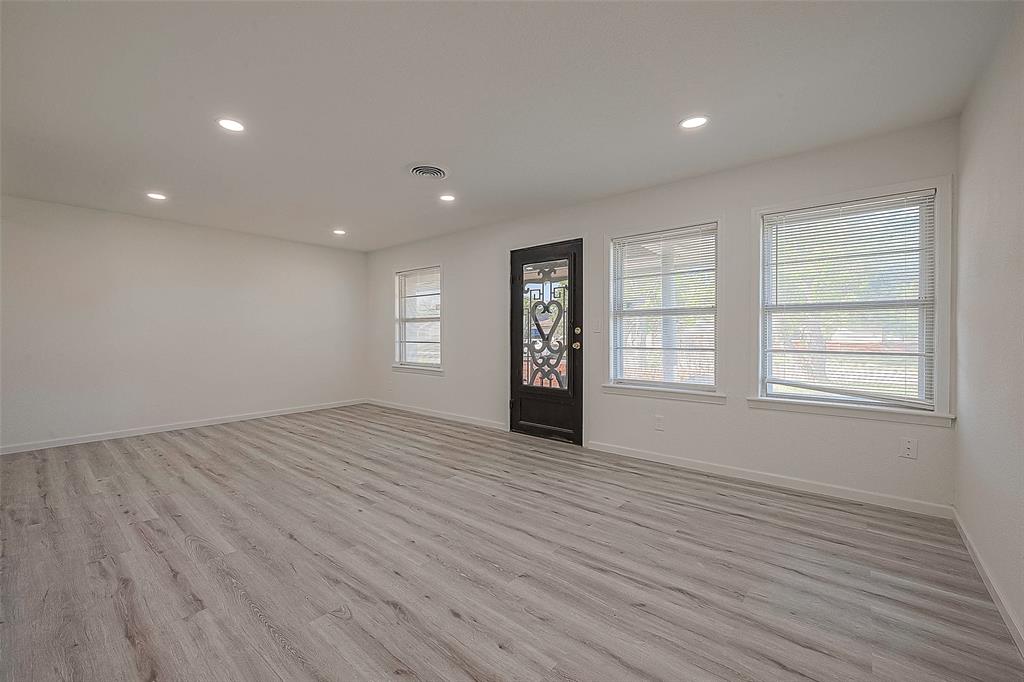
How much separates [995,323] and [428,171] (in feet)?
12.0

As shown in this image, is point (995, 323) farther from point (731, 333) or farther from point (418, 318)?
point (418, 318)

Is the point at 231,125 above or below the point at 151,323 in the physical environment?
above

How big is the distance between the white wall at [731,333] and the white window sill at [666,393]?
0.05 m

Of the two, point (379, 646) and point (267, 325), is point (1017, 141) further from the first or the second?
point (267, 325)

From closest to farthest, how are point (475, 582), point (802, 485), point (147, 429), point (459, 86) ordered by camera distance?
point (475, 582)
point (459, 86)
point (802, 485)
point (147, 429)

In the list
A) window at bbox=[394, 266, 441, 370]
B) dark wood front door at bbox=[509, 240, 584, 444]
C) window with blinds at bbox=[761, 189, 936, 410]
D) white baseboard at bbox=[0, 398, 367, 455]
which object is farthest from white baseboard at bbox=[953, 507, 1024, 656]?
white baseboard at bbox=[0, 398, 367, 455]

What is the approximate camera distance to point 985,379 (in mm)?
2209

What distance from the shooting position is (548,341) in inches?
198

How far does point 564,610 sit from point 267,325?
5.92 m

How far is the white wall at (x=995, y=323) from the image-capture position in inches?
71.2

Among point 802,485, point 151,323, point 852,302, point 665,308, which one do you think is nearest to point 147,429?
point 151,323

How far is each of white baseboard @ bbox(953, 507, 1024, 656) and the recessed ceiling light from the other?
4.64 metres

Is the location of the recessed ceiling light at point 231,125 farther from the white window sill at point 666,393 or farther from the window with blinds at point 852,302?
the window with blinds at point 852,302

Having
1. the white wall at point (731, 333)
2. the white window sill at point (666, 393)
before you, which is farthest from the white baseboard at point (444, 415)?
the white window sill at point (666, 393)
